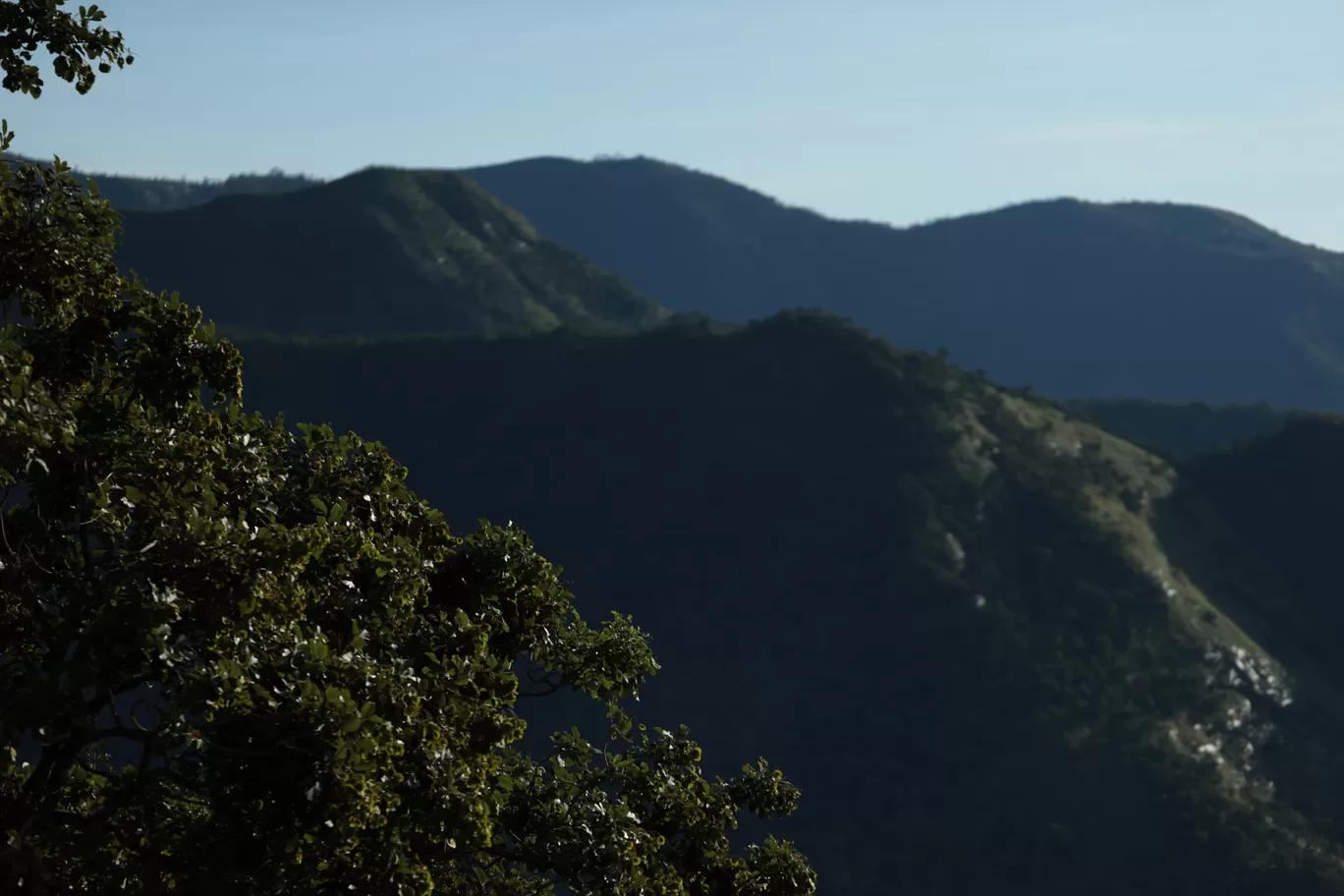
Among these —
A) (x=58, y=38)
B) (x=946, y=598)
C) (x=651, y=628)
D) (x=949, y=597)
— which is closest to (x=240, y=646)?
(x=58, y=38)

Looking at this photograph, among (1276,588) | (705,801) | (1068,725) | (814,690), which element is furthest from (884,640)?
(705,801)

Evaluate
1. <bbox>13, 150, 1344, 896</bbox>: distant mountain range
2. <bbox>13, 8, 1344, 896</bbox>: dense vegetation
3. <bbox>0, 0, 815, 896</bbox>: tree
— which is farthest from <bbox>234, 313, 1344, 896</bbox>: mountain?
<bbox>0, 0, 815, 896</bbox>: tree

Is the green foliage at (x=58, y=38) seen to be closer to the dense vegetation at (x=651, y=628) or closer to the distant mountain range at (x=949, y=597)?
the dense vegetation at (x=651, y=628)

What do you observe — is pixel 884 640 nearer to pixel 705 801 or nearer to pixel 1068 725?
pixel 1068 725

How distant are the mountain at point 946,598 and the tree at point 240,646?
106688 mm

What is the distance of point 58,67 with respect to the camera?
17.8m

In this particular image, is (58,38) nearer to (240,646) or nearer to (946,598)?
(240,646)

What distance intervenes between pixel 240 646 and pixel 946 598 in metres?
143

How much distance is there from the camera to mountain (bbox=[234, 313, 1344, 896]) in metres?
130

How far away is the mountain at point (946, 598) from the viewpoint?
130 m

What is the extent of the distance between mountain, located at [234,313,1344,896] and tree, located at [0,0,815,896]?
10669 cm

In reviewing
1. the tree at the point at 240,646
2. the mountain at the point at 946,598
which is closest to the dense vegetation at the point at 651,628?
the tree at the point at 240,646

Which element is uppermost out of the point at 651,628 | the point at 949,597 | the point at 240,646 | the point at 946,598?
the point at 240,646

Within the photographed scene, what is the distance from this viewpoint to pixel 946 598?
6043 inches
